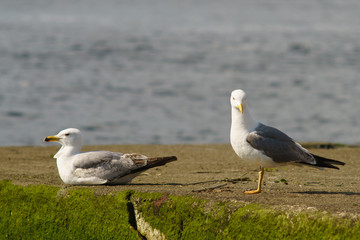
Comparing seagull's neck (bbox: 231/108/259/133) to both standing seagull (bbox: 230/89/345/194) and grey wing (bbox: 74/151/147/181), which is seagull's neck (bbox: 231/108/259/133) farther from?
grey wing (bbox: 74/151/147/181)

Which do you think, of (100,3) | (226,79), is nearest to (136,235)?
(226,79)

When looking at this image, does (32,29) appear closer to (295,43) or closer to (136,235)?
(295,43)

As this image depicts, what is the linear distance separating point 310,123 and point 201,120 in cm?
301

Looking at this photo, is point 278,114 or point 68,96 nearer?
point 278,114

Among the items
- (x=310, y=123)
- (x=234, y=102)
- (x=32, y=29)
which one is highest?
(x=32, y=29)

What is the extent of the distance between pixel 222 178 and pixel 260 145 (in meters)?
1.05

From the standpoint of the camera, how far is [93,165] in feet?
19.9

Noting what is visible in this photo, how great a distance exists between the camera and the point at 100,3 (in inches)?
1658

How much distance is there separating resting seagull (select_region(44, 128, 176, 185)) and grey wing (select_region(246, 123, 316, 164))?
3.21 feet

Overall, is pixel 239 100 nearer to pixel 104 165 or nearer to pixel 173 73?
pixel 104 165

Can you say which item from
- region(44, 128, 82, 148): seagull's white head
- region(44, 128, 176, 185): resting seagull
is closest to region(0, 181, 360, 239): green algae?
region(44, 128, 176, 185): resting seagull

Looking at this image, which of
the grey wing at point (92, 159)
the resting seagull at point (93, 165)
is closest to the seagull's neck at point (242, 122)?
the resting seagull at point (93, 165)

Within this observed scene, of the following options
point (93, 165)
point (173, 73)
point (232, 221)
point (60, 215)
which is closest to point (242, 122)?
point (232, 221)

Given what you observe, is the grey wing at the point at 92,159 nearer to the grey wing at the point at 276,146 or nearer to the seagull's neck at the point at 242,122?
the seagull's neck at the point at 242,122
